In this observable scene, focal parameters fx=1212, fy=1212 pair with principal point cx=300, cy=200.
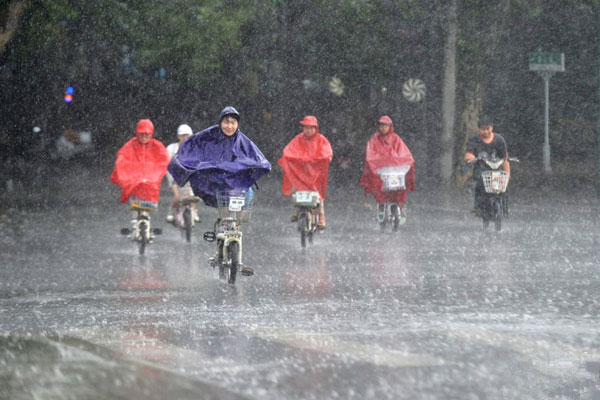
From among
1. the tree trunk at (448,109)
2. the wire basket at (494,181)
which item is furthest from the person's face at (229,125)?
the tree trunk at (448,109)

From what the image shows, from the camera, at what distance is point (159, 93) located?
45750 mm

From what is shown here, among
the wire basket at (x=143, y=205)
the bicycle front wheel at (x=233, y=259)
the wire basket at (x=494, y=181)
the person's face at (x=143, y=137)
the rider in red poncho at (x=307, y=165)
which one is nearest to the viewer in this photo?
the bicycle front wheel at (x=233, y=259)

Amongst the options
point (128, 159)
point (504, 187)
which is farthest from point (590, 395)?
point (504, 187)

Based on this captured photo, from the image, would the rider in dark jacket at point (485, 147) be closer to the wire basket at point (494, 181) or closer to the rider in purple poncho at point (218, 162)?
the wire basket at point (494, 181)

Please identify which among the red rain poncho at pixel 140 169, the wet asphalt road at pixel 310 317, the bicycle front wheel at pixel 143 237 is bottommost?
the wet asphalt road at pixel 310 317

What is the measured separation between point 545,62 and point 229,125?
21558 millimetres

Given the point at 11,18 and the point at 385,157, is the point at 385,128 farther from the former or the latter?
the point at 11,18

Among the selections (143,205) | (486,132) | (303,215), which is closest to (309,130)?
(303,215)

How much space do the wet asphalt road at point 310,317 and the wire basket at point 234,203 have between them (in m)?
0.68

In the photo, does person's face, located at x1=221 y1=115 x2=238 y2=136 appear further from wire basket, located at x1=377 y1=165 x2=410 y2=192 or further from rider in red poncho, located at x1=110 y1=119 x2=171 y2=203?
wire basket, located at x1=377 y1=165 x2=410 y2=192

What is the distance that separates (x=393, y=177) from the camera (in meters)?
18.7

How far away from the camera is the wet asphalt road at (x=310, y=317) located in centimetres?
659

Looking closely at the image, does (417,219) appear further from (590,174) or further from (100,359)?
(590,174)

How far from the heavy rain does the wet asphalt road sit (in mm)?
34
